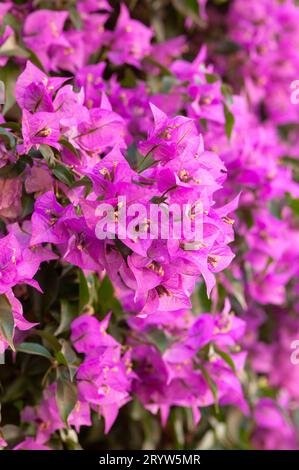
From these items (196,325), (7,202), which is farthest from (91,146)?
(196,325)

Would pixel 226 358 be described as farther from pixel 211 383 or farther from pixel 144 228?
pixel 144 228

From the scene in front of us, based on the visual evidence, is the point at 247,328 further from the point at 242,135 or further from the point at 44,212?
the point at 44,212

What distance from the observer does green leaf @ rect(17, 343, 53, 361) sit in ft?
2.79

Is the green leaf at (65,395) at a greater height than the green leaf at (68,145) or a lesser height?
lesser

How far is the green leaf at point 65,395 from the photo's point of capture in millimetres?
835

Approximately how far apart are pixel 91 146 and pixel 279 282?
0.56 meters

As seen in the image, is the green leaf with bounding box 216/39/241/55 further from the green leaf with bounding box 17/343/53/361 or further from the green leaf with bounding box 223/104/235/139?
the green leaf with bounding box 17/343/53/361

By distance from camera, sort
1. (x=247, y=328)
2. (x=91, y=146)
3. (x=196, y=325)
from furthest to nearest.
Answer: (x=247, y=328) → (x=196, y=325) → (x=91, y=146)

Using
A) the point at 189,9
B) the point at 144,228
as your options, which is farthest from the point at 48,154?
the point at 189,9

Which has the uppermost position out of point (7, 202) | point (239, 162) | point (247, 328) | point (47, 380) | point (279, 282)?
point (7, 202)

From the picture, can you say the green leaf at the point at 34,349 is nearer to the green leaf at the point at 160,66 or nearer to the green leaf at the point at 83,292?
the green leaf at the point at 83,292

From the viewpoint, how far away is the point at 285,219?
138cm

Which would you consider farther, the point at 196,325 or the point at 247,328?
the point at 247,328

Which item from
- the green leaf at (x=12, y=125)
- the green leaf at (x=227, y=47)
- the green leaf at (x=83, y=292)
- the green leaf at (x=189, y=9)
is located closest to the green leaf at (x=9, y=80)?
the green leaf at (x=12, y=125)
